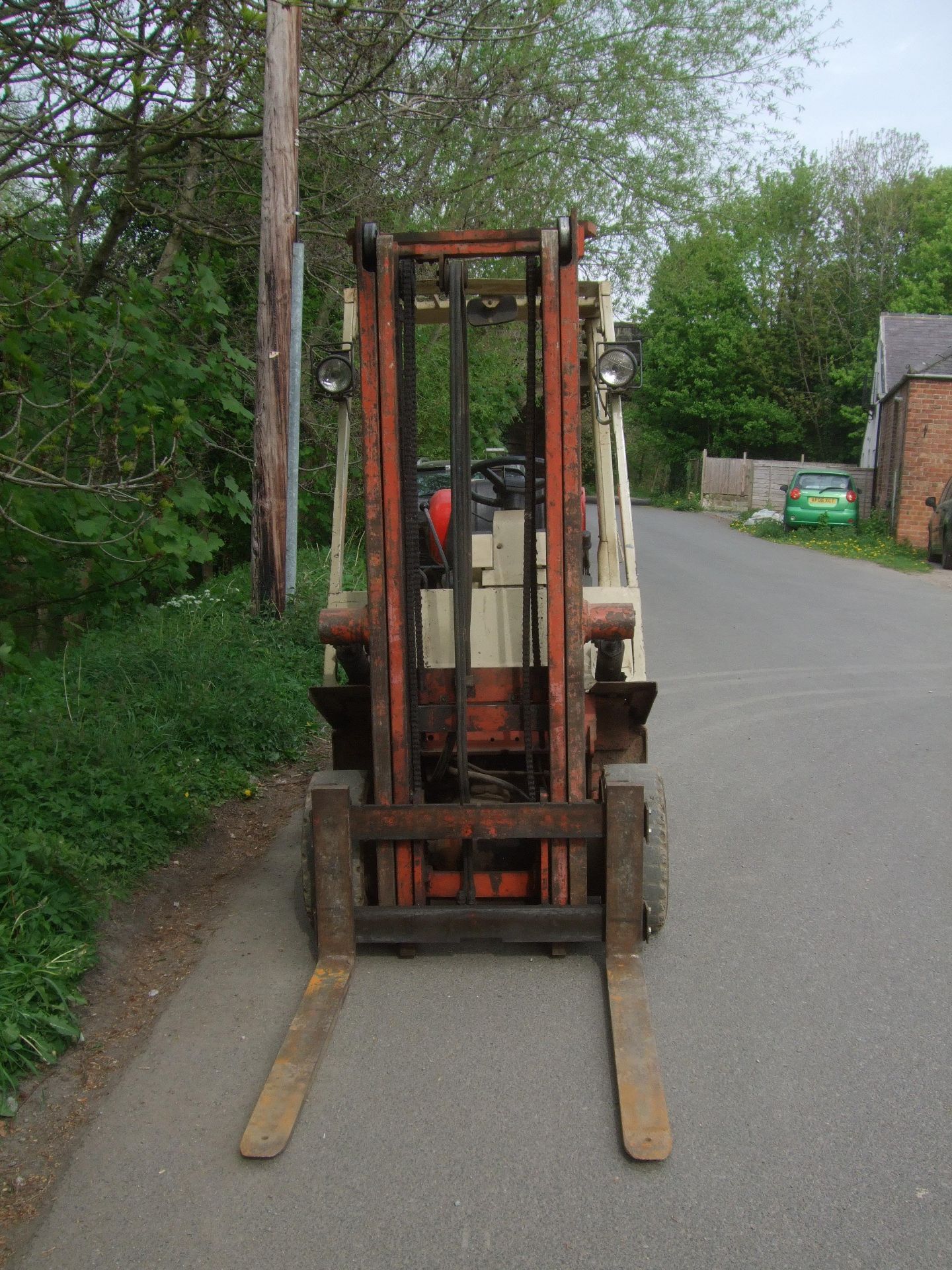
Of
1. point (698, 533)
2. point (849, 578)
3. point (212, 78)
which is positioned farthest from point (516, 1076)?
point (698, 533)

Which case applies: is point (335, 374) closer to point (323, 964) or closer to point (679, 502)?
point (323, 964)

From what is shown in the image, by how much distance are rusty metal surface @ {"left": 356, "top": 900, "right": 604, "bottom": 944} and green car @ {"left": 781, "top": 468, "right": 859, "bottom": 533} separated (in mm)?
24670

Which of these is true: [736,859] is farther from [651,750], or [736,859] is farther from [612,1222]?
[612,1222]

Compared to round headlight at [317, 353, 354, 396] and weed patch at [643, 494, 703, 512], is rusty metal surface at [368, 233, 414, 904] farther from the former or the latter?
weed patch at [643, 494, 703, 512]

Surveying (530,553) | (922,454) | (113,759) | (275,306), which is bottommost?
(113,759)

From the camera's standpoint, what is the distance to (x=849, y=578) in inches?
744

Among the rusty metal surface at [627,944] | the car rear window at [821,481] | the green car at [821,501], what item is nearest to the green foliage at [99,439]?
the rusty metal surface at [627,944]

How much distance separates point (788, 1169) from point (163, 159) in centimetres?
1276

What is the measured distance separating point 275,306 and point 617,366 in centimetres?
492

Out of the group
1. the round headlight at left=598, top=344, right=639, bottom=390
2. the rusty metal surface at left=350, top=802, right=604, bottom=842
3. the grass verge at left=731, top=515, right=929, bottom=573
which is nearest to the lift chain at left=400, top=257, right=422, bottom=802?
the rusty metal surface at left=350, top=802, right=604, bottom=842

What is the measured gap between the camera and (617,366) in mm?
5395

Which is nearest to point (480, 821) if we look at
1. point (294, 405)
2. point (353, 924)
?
point (353, 924)

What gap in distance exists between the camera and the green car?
90.6 feet

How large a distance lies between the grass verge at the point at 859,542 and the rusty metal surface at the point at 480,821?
1746 cm
